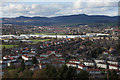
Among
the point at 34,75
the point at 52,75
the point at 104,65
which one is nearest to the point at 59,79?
the point at 52,75

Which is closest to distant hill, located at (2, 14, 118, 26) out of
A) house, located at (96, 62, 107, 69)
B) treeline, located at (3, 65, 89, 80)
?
house, located at (96, 62, 107, 69)

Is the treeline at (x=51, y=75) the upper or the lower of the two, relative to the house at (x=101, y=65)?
upper

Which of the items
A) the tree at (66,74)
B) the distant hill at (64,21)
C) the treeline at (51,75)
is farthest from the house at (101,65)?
the distant hill at (64,21)

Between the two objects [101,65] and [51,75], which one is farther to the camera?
[101,65]

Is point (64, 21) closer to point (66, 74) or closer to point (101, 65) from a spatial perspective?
point (101, 65)

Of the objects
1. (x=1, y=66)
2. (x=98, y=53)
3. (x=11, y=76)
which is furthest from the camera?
(x=98, y=53)

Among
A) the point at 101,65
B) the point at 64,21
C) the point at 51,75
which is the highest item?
the point at 64,21

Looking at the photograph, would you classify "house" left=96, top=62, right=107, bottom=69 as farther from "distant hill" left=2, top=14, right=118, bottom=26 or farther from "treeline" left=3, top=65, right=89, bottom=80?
"distant hill" left=2, top=14, right=118, bottom=26

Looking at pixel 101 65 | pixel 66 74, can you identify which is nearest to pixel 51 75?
pixel 66 74

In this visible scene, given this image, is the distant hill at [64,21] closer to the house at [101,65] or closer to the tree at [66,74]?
the house at [101,65]

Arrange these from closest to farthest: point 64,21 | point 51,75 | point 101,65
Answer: point 51,75, point 101,65, point 64,21

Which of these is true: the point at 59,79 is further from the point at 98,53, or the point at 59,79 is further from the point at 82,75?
the point at 98,53
